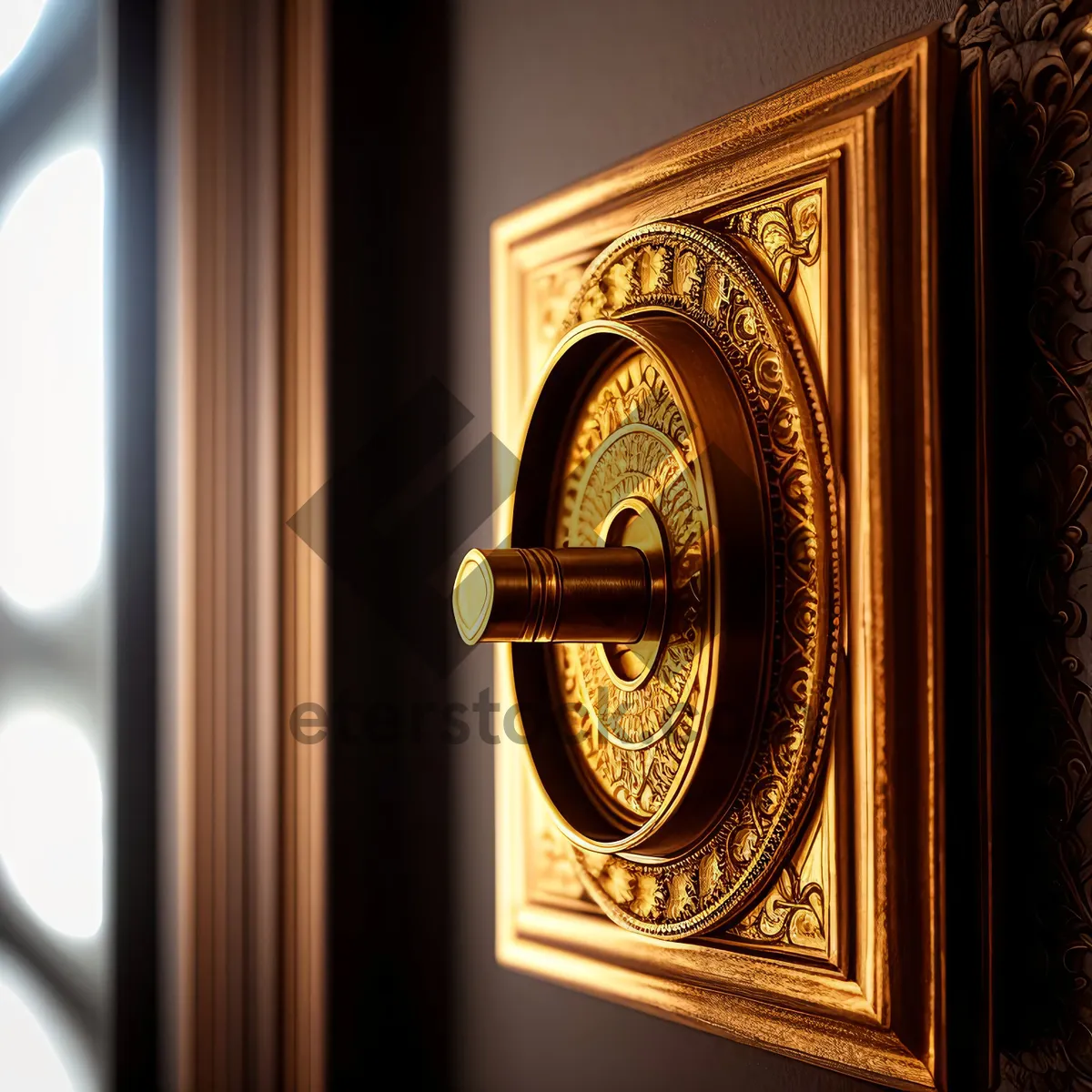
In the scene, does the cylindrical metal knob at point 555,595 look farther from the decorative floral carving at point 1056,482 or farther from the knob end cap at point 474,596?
the decorative floral carving at point 1056,482

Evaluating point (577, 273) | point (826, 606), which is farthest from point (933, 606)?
point (577, 273)

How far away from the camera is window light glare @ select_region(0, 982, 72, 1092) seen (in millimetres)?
610

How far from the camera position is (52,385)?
0.65 m

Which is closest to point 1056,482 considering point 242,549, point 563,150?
point 563,150

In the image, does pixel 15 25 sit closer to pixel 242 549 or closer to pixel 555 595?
pixel 242 549

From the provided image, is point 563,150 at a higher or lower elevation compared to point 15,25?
lower

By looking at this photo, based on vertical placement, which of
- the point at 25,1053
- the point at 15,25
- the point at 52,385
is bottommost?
the point at 25,1053

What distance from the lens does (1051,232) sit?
277mm

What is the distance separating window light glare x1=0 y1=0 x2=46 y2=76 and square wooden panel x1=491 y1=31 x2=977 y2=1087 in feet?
1.79

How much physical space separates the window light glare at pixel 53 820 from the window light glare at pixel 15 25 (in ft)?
1.43

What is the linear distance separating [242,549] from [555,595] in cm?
27

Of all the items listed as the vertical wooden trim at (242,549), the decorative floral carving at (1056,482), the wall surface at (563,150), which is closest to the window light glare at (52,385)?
the vertical wooden trim at (242,549)

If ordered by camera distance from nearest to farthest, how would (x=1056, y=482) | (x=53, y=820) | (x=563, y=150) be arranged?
(x=1056, y=482), (x=563, y=150), (x=53, y=820)

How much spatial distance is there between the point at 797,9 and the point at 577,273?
0.12 m
